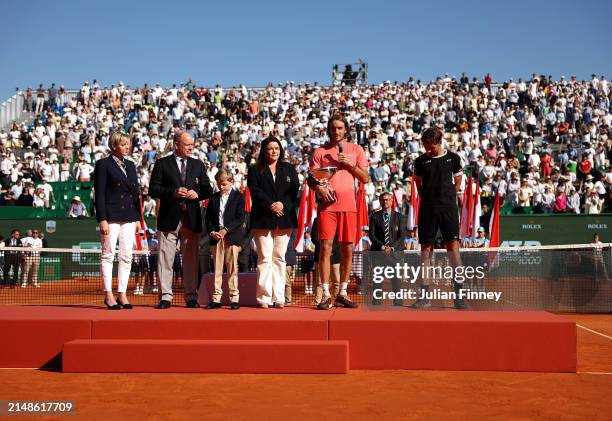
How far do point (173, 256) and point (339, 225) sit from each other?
1.89 metres

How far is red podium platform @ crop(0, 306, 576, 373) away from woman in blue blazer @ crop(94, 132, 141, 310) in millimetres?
859

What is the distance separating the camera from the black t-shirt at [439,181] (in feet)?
26.7

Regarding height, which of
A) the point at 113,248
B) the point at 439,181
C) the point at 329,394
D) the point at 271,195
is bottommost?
the point at 329,394

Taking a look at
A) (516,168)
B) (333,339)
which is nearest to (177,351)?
(333,339)

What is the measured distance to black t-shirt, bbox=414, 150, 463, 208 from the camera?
815 centimetres

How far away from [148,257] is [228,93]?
17.5 meters

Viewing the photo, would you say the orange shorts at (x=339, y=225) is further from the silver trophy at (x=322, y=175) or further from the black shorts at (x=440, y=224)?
the black shorts at (x=440, y=224)

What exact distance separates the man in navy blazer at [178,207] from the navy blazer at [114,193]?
0.25m

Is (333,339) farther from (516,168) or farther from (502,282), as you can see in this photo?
(516,168)

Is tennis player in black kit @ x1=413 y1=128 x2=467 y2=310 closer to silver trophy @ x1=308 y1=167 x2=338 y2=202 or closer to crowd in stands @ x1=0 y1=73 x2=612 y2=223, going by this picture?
silver trophy @ x1=308 y1=167 x2=338 y2=202

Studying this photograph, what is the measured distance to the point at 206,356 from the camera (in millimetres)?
6953

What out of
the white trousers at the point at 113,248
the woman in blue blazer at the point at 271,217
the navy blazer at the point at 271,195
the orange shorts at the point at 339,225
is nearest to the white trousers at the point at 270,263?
the woman in blue blazer at the point at 271,217

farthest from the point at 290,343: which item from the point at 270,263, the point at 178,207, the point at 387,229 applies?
the point at 387,229

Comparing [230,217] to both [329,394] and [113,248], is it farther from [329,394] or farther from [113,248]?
[329,394]
